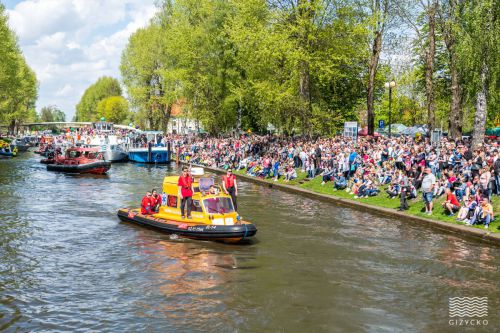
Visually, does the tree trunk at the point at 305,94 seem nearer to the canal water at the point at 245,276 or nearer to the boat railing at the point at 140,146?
the canal water at the point at 245,276

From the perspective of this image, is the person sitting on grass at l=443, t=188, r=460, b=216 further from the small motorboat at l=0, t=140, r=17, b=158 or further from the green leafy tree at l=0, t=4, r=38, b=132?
the small motorboat at l=0, t=140, r=17, b=158

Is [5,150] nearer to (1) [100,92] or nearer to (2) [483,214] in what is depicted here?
(2) [483,214]

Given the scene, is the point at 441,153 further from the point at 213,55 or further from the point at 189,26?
the point at 189,26

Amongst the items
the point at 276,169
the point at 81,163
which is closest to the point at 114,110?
the point at 81,163

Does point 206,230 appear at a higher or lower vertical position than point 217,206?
lower

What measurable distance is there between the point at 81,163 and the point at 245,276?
113 ft

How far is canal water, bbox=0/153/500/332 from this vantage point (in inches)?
505

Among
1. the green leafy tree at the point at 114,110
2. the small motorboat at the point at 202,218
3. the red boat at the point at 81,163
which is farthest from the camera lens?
the green leafy tree at the point at 114,110

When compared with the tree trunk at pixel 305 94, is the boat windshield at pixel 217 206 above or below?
below

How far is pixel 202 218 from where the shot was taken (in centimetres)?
2084

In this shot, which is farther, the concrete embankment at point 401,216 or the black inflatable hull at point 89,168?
the black inflatable hull at point 89,168

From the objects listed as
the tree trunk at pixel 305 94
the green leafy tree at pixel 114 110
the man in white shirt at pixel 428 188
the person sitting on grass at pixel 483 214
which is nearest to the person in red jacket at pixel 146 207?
the man in white shirt at pixel 428 188

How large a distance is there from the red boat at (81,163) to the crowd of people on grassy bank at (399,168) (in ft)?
39.9

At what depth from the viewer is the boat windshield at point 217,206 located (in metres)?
20.8
